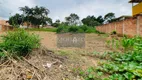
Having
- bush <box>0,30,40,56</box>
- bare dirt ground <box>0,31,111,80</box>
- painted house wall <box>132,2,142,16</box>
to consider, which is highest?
painted house wall <box>132,2,142,16</box>

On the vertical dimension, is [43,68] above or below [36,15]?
below

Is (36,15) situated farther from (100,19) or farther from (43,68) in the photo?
(43,68)

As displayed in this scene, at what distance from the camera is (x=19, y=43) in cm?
348

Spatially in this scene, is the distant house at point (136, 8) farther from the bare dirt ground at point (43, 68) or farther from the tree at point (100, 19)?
the tree at point (100, 19)

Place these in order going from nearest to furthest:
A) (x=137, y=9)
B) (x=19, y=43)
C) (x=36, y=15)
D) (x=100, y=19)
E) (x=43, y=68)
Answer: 1. (x=43, y=68)
2. (x=19, y=43)
3. (x=137, y=9)
4. (x=36, y=15)
5. (x=100, y=19)

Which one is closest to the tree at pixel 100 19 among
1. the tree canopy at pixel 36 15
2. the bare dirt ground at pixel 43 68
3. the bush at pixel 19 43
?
the tree canopy at pixel 36 15

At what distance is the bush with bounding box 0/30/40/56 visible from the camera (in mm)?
3426

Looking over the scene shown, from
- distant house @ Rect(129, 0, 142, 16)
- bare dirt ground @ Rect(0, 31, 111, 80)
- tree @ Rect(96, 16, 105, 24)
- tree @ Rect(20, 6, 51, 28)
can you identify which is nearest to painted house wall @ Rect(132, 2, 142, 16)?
distant house @ Rect(129, 0, 142, 16)

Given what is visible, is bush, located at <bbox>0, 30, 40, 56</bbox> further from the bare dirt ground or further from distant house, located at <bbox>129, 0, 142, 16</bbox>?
distant house, located at <bbox>129, 0, 142, 16</bbox>

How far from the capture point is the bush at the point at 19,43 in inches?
135

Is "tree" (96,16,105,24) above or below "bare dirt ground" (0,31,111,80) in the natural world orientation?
above

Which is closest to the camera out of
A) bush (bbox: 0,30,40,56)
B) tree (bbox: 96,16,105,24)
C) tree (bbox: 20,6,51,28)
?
bush (bbox: 0,30,40,56)

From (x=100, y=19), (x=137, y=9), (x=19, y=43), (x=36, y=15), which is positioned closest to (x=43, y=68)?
(x=19, y=43)

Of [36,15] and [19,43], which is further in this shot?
[36,15]
